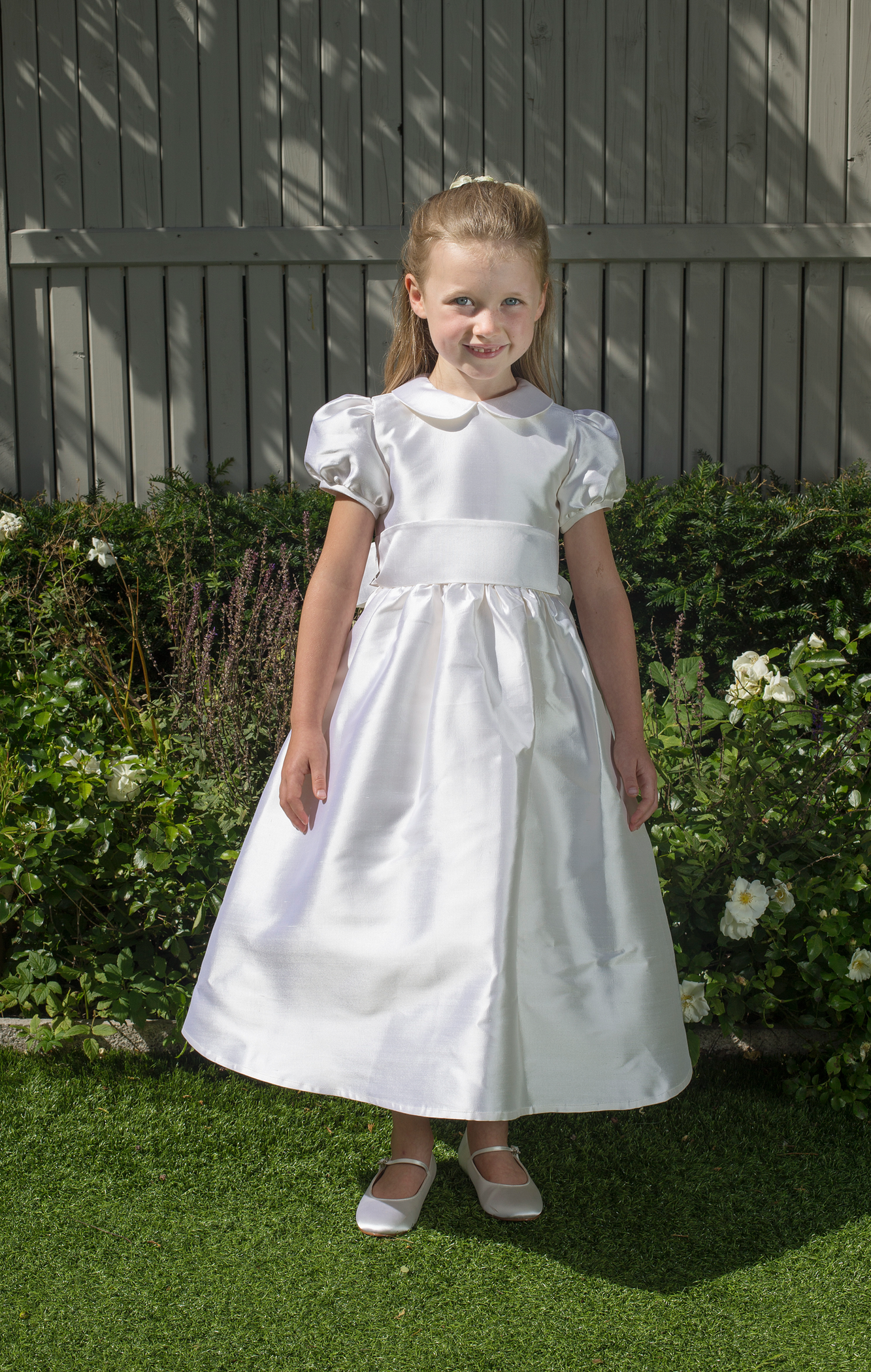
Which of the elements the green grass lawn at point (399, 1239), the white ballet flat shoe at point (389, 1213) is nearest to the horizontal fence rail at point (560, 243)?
the green grass lawn at point (399, 1239)

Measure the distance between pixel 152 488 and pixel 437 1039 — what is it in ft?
9.29

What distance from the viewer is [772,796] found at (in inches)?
83.4

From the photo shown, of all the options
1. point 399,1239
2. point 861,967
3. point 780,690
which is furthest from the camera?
point 780,690

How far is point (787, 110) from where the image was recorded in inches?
146

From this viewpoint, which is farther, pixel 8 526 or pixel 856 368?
pixel 856 368

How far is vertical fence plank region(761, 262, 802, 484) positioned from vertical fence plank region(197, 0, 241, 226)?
2.01 meters

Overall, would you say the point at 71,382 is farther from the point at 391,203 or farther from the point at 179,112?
the point at 391,203

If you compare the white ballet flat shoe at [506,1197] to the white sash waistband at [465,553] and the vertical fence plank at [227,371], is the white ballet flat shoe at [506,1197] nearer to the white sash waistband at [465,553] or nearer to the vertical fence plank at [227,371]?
the white sash waistband at [465,553]

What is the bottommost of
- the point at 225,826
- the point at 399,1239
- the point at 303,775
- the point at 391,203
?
the point at 399,1239

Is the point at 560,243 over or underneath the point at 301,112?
underneath

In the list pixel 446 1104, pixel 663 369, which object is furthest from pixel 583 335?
pixel 446 1104

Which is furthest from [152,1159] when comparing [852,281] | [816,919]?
[852,281]

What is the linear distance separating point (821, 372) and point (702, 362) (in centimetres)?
45

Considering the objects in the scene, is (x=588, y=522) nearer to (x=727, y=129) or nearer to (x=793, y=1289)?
(x=793, y=1289)
